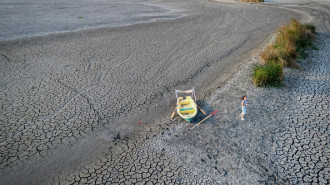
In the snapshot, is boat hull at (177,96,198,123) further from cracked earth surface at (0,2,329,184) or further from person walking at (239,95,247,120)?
person walking at (239,95,247,120)

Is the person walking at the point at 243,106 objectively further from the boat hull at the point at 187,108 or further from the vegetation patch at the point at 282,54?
the vegetation patch at the point at 282,54

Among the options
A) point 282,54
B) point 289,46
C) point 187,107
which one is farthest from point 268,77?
point 187,107

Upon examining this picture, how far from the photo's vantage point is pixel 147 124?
683 centimetres

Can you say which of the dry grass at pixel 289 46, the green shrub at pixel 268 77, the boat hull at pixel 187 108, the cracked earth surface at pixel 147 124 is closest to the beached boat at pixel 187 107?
the boat hull at pixel 187 108

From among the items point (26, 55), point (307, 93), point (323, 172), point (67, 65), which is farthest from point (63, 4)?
point (323, 172)

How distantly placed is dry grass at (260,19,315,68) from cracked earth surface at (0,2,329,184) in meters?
0.71

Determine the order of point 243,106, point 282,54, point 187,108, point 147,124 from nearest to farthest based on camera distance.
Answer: point 243,106, point 147,124, point 187,108, point 282,54

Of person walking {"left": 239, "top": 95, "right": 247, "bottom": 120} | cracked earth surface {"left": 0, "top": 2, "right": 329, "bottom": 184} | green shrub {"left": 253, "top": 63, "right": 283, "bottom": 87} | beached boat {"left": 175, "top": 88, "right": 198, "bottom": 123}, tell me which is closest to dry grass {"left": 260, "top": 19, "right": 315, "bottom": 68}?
cracked earth surface {"left": 0, "top": 2, "right": 329, "bottom": 184}

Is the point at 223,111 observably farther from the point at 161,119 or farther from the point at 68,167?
the point at 68,167

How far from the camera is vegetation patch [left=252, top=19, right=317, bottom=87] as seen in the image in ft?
27.8

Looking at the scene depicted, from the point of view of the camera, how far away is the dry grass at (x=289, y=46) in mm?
9961

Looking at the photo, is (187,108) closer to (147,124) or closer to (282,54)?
(147,124)

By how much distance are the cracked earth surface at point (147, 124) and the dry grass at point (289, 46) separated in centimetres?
71

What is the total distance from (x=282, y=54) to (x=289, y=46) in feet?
2.72
